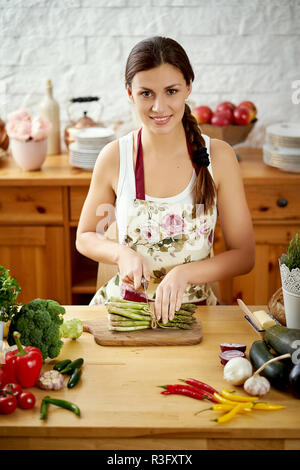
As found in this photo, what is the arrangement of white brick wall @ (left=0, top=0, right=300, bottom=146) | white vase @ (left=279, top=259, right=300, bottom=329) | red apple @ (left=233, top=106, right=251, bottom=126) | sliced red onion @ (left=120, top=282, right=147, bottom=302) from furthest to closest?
white brick wall @ (left=0, top=0, right=300, bottom=146), red apple @ (left=233, top=106, right=251, bottom=126), sliced red onion @ (left=120, top=282, right=147, bottom=302), white vase @ (left=279, top=259, right=300, bottom=329)

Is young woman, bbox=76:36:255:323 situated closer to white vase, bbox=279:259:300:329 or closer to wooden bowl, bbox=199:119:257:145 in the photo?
white vase, bbox=279:259:300:329

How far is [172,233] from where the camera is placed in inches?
84.5

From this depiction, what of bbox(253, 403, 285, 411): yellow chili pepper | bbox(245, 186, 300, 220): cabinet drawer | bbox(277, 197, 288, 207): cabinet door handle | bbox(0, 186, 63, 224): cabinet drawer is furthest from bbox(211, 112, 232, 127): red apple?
bbox(253, 403, 285, 411): yellow chili pepper

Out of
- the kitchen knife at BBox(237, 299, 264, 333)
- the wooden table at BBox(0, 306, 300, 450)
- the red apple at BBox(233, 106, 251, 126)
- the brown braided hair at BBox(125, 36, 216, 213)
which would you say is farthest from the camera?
the red apple at BBox(233, 106, 251, 126)

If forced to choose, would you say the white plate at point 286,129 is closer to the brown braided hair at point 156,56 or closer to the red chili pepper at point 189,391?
the brown braided hair at point 156,56

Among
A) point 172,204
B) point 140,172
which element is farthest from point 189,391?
point 140,172

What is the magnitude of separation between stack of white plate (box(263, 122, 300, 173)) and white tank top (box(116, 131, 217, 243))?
892mm

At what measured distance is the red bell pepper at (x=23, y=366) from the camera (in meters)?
1.45

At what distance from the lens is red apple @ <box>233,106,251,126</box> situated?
9.98 feet

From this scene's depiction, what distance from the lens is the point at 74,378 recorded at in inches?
58.6

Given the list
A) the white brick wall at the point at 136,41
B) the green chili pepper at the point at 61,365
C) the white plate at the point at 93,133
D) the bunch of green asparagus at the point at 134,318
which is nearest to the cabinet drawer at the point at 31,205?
A: the white plate at the point at 93,133

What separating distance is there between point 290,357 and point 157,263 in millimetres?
760
